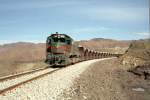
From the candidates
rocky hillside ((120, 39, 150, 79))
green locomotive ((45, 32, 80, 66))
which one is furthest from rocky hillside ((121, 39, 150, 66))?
green locomotive ((45, 32, 80, 66))

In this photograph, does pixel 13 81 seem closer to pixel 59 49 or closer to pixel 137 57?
pixel 59 49

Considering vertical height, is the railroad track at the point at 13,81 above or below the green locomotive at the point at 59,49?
below

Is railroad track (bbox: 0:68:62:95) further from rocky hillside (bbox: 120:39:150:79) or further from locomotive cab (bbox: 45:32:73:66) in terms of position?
rocky hillside (bbox: 120:39:150:79)

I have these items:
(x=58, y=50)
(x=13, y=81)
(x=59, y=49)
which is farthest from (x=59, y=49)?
(x=13, y=81)

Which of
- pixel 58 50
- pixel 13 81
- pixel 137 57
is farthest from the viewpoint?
pixel 137 57

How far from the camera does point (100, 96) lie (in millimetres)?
13469

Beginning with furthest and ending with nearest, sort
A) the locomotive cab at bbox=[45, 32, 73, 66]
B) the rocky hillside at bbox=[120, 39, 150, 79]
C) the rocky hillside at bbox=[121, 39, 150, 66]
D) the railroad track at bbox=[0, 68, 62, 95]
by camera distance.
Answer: the rocky hillside at bbox=[121, 39, 150, 66] → the rocky hillside at bbox=[120, 39, 150, 79] → the locomotive cab at bbox=[45, 32, 73, 66] → the railroad track at bbox=[0, 68, 62, 95]

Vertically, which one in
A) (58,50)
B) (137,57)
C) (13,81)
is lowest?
(13,81)

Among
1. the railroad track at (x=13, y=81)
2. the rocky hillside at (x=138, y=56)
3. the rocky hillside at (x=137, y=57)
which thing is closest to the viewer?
the railroad track at (x=13, y=81)

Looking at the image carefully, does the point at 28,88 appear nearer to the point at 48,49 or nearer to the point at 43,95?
the point at 43,95

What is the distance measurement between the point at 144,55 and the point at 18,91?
105 ft

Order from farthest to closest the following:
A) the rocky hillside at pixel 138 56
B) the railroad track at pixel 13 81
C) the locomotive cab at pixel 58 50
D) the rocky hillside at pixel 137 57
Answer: the rocky hillside at pixel 138 56 < the rocky hillside at pixel 137 57 < the locomotive cab at pixel 58 50 < the railroad track at pixel 13 81

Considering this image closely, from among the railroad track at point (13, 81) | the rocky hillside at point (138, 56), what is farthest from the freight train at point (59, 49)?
the rocky hillside at point (138, 56)

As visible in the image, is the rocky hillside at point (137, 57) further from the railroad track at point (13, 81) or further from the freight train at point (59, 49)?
the railroad track at point (13, 81)
